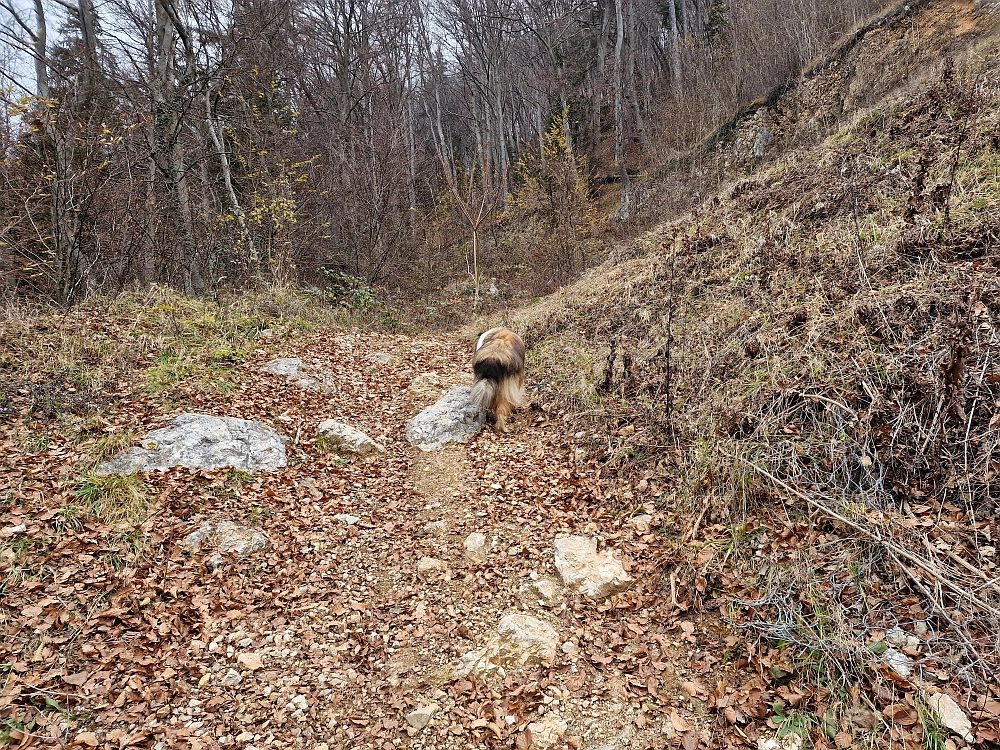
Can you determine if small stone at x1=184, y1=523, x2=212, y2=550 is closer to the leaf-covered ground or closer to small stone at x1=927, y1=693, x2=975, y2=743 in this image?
the leaf-covered ground

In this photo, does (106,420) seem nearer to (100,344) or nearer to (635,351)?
(100,344)

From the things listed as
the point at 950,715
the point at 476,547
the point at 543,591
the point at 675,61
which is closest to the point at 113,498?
the point at 476,547

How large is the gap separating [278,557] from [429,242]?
1429 centimetres

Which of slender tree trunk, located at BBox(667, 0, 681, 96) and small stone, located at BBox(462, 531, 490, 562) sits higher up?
slender tree trunk, located at BBox(667, 0, 681, 96)

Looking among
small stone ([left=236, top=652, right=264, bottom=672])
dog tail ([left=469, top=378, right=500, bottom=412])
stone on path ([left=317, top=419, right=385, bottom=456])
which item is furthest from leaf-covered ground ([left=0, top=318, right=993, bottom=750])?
dog tail ([left=469, top=378, right=500, bottom=412])

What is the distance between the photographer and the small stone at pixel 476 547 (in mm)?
4094

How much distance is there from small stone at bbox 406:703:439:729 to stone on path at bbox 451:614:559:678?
249mm

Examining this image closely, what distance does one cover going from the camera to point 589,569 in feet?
12.0

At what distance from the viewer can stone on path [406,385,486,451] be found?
19.2ft

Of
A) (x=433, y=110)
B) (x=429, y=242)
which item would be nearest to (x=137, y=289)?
(x=429, y=242)

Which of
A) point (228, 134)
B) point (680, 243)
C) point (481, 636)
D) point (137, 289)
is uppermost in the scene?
point (228, 134)

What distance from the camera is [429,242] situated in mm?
16953

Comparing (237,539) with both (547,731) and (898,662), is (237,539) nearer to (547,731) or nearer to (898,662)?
(547,731)

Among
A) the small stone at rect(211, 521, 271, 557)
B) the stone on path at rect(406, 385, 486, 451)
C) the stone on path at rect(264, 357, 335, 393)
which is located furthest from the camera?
the stone on path at rect(264, 357, 335, 393)
